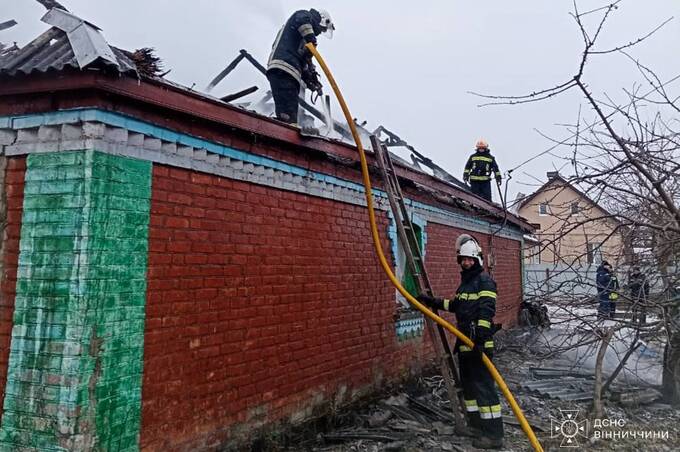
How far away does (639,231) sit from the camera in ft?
16.2

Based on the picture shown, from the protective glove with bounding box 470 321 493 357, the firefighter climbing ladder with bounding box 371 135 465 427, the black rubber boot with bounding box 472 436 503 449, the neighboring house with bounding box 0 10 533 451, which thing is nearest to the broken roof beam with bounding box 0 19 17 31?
the neighboring house with bounding box 0 10 533 451

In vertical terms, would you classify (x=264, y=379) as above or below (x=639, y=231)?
below

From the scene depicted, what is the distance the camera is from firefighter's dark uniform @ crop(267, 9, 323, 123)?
531cm

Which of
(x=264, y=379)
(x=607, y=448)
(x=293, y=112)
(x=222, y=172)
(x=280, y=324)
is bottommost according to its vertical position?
(x=607, y=448)

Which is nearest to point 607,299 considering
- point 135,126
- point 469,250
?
point 469,250

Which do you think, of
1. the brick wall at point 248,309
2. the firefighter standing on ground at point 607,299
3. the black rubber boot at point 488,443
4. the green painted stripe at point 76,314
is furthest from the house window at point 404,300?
the green painted stripe at point 76,314

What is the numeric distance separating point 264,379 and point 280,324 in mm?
515

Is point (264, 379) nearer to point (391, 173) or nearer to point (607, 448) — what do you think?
point (391, 173)

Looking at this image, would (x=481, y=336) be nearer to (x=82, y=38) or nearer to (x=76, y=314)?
(x=76, y=314)

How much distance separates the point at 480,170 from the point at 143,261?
9625 mm

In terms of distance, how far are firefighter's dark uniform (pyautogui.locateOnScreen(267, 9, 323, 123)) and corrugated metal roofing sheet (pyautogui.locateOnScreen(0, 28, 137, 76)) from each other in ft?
7.47

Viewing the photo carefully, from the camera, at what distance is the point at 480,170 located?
11414 millimetres

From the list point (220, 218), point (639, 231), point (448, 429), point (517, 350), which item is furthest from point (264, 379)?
point (517, 350)

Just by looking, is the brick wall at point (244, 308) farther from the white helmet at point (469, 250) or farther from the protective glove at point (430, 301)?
the white helmet at point (469, 250)
